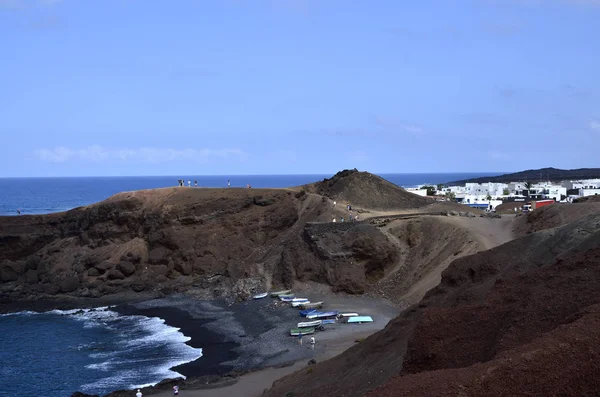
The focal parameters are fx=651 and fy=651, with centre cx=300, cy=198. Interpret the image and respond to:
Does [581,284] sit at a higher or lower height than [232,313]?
higher

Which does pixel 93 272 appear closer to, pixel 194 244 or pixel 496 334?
pixel 194 244

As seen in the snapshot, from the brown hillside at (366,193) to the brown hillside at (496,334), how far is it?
42723mm

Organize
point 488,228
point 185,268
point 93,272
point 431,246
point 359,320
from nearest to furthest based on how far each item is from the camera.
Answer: point 359,320 < point 488,228 < point 431,246 < point 185,268 < point 93,272

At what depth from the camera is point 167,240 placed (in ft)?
235

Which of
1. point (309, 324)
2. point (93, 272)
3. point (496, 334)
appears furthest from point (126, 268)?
point (496, 334)

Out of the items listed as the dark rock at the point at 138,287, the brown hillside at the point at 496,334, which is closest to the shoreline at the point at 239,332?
the dark rock at the point at 138,287

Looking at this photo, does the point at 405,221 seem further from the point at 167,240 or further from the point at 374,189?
the point at 167,240

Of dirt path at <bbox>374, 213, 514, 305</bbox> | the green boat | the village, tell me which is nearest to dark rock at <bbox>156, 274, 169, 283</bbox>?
dirt path at <bbox>374, 213, 514, 305</bbox>

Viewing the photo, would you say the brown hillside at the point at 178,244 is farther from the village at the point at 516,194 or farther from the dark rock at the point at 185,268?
the village at the point at 516,194

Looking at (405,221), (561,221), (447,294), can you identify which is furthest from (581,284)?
(405,221)

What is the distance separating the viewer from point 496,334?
18.9 meters

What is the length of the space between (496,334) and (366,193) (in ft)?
196

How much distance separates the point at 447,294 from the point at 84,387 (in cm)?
2326

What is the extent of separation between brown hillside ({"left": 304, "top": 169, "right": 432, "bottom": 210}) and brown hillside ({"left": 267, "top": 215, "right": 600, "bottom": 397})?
42.7 meters
